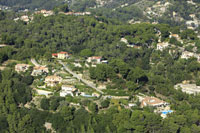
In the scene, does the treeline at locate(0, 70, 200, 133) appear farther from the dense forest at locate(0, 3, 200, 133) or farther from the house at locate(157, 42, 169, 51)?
the house at locate(157, 42, 169, 51)

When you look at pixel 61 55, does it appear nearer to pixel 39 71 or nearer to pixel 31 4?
pixel 39 71

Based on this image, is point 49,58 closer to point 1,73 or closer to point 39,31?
point 1,73

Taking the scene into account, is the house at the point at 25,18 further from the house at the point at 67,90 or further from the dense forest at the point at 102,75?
the house at the point at 67,90

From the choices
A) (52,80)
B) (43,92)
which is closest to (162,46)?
(52,80)

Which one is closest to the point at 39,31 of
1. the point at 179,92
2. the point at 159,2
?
the point at 179,92

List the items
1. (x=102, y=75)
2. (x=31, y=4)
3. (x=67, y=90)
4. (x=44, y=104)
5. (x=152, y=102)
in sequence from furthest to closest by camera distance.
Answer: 1. (x=31, y=4)
2. (x=102, y=75)
3. (x=67, y=90)
4. (x=152, y=102)
5. (x=44, y=104)
